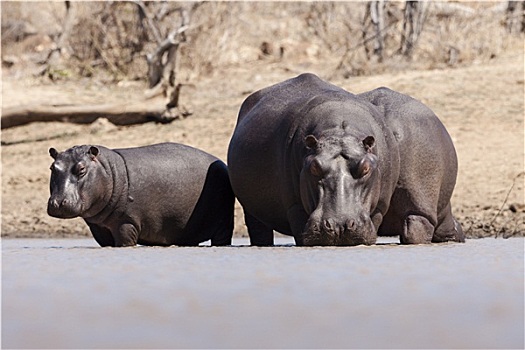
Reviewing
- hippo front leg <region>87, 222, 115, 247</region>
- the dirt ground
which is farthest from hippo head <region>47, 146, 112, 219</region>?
the dirt ground

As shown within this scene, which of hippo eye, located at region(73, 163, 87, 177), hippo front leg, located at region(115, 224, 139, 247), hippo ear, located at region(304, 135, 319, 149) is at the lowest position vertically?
hippo front leg, located at region(115, 224, 139, 247)

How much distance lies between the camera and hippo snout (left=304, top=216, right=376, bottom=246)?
6.15 meters

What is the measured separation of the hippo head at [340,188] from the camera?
6.18 meters

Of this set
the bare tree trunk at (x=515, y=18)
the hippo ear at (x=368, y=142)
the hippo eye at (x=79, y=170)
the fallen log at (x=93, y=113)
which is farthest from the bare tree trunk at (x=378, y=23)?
the hippo ear at (x=368, y=142)

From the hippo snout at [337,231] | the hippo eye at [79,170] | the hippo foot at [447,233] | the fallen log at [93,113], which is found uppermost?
the hippo snout at [337,231]

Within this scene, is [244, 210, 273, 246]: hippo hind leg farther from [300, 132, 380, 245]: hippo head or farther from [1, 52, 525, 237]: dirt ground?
[1, 52, 525, 237]: dirt ground

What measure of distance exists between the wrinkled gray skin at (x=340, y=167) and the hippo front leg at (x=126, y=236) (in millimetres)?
709

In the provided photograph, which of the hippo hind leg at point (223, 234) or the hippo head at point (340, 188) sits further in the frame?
the hippo hind leg at point (223, 234)

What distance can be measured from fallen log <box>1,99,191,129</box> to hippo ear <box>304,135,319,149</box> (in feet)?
26.3

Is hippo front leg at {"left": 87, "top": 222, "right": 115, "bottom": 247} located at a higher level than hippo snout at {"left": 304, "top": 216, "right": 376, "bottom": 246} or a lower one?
lower

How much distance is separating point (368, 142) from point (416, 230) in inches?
30.6

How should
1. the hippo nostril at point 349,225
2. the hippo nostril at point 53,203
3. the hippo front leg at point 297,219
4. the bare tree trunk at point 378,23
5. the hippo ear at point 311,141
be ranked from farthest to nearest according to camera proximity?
the bare tree trunk at point 378,23, the hippo nostril at point 53,203, the hippo front leg at point 297,219, the hippo ear at point 311,141, the hippo nostril at point 349,225

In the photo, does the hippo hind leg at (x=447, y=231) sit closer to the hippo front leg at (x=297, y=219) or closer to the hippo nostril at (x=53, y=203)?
the hippo front leg at (x=297, y=219)

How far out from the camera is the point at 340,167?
636 cm
